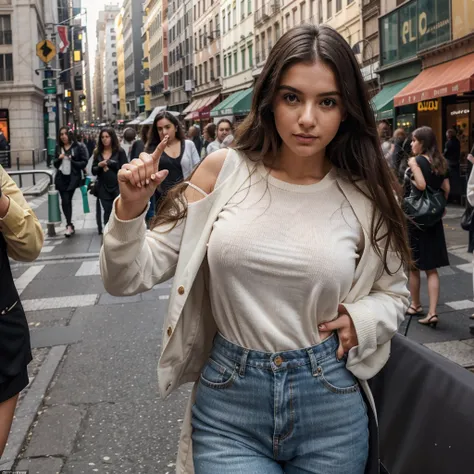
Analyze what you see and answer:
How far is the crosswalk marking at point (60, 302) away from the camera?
7.83 meters

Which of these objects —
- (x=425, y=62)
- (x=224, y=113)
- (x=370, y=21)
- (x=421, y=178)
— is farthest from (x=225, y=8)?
(x=421, y=178)

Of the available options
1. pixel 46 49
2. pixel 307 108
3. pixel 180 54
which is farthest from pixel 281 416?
pixel 180 54

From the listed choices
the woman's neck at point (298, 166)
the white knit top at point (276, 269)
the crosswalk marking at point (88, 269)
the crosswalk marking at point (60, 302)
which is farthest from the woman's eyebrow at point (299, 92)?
the crosswalk marking at point (88, 269)

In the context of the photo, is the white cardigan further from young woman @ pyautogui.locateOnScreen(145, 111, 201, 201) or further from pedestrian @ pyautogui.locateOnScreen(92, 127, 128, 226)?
pedestrian @ pyautogui.locateOnScreen(92, 127, 128, 226)

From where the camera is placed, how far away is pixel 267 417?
194 centimetres

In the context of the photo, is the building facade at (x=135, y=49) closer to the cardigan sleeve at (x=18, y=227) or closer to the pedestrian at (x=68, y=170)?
the pedestrian at (x=68, y=170)

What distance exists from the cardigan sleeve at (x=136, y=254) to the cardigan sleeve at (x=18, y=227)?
75 cm

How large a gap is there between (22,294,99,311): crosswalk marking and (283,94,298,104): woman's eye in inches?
246

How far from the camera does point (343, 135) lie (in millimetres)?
2146

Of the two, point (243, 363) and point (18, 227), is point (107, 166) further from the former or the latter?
point (243, 363)

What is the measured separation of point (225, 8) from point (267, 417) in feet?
210

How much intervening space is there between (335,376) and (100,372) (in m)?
3.82

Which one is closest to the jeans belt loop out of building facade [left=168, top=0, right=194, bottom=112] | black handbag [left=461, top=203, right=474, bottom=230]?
black handbag [left=461, top=203, right=474, bottom=230]

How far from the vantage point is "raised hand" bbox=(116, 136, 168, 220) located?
1.88m
